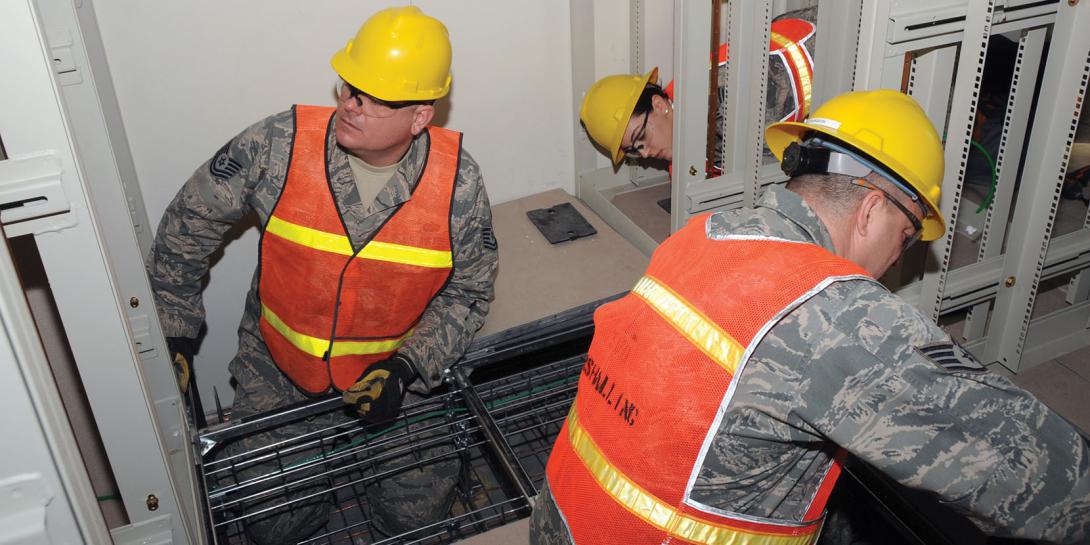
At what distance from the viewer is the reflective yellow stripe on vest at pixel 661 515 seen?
4.82 feet

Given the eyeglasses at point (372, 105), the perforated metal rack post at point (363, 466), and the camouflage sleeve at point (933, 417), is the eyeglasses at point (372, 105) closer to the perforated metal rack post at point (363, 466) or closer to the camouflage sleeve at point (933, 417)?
the perforated metal rack post at point (363, 466)

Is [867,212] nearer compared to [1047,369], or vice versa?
[867,212]

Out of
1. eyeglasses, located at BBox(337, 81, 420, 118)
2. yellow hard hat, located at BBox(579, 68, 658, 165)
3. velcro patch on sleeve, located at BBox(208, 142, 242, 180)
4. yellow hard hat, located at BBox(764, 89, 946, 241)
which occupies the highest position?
yellow hard hat, located at BBox(764, 89, 946, 241)

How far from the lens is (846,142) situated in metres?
1.54

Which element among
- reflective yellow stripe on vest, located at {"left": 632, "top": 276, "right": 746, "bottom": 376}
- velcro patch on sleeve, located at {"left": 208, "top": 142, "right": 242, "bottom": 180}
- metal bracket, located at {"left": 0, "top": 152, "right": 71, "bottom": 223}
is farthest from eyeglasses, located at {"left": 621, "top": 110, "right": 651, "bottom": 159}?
metal bracket, located at {"left": 0, "top": 152, "right": 71, "bottom": 223}

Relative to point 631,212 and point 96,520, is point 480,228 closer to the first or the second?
point 631,212

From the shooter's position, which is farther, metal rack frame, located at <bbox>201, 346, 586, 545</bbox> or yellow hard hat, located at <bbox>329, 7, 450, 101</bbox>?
yellow hard hat, located at <bbox>329, 7, 450, 101</bbox>

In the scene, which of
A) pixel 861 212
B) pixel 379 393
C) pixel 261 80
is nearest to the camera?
pixel 861 212

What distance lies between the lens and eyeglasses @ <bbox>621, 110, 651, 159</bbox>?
10.9ft

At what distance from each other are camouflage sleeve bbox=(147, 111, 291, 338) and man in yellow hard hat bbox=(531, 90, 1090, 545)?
1.37 meters

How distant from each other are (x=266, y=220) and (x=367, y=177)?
34 cm

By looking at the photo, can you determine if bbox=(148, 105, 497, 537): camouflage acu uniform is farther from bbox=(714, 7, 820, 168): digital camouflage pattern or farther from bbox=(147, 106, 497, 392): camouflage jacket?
bbox=(714, 7, 820, 168): digital camouflage pattern

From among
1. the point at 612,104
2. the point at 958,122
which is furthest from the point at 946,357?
the point at 612,104

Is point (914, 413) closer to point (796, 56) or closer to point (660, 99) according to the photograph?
point (796, 56)
